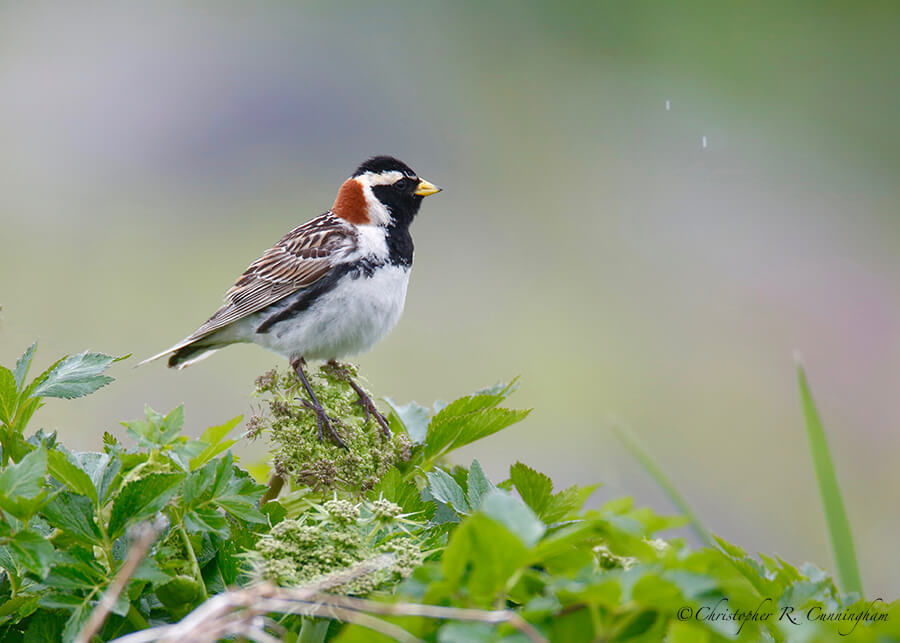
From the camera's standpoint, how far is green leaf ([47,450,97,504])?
3.53 ft

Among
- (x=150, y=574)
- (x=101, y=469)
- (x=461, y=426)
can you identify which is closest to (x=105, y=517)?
(x=101, y=469)

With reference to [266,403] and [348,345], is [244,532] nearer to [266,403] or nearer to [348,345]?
[266,403]

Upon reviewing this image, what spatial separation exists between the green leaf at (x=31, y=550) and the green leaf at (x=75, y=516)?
0.06 metres

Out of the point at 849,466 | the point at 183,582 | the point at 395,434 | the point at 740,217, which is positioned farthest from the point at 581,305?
the point at 183,582

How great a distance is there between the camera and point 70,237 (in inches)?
260

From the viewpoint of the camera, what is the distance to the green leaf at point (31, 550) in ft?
3.31

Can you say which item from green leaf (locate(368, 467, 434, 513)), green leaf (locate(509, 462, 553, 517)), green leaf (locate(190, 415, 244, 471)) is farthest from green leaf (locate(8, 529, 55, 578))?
green leaf (locate(509, 462, 553, 517))

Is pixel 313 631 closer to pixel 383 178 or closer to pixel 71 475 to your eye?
pixel 71 475

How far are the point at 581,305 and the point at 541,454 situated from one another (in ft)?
5.30

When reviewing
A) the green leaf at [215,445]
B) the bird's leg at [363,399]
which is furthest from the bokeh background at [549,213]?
the green leaf at [215,445]

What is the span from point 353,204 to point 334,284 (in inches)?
13.8

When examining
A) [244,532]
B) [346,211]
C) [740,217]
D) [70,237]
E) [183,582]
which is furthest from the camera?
[740,217]

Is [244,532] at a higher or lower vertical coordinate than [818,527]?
higher

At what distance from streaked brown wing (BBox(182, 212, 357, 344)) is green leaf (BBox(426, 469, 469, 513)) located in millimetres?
1902
